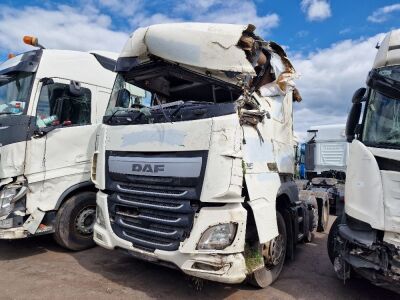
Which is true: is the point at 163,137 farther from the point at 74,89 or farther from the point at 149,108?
the point at 74,89

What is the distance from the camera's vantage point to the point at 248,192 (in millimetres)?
3781

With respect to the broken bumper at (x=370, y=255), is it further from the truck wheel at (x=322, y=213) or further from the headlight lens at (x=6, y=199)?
the headlight lens at (x=6, y=199)

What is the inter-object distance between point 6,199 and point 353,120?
4.94 metres

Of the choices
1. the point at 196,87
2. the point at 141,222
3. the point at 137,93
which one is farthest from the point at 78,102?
the point at 141,222

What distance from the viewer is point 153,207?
400 centimetres

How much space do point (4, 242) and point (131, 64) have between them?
4.14m

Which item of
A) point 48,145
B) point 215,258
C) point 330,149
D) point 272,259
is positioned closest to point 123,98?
point 48,145

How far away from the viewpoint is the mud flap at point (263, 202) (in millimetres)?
3844

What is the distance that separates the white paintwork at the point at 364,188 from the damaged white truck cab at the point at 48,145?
13.5 ft

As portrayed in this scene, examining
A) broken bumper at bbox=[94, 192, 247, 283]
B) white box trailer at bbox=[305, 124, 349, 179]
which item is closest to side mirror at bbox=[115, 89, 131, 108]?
broken bumper at bbox=[94, 192, 247, 283]

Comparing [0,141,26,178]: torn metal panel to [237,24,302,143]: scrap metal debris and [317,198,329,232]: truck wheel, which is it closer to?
[237,24,302,143]: scrap metal debris

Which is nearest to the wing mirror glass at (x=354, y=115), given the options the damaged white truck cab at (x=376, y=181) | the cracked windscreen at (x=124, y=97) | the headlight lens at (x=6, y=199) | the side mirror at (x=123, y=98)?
the damaged white truck cab at (x=376, y=181)

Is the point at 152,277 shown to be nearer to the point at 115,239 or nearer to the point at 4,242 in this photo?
the point at 115,239

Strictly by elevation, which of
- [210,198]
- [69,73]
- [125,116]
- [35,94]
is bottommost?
[210,198]
